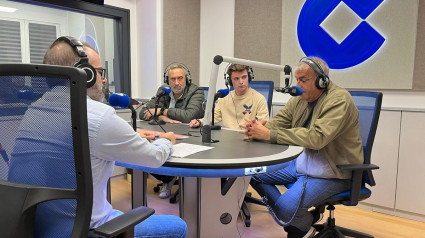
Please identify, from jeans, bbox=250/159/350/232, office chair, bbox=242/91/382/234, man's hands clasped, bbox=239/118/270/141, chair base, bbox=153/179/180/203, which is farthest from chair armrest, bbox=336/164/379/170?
chair base, bbox=153/179/180/203

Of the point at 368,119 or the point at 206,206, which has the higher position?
the point at 368,119

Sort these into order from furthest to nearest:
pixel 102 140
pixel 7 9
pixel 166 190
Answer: pixel 166 190 < pixel 7 9 < pixel 102 140

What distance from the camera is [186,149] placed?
153 centimetres

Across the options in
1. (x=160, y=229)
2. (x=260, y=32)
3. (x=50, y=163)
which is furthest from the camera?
(x=260, y=32)

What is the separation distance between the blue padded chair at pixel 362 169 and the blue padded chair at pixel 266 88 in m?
0.81

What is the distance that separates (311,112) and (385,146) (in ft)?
3.97

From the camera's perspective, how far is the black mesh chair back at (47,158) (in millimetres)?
803

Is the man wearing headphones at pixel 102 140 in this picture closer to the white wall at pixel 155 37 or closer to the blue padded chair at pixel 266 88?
the blue padded chair at pixel 266 88

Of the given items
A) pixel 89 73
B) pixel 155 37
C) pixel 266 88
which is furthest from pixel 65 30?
pixel 89 73

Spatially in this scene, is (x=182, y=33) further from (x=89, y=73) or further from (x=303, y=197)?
(x=89, y=73)

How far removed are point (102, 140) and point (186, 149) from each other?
1.99ft

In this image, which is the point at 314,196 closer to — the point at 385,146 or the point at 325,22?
the point at 385,146

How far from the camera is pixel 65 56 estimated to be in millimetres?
1027

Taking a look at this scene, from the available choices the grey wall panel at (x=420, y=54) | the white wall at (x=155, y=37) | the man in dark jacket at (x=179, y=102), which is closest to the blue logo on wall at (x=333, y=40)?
the grey wall panel at (x=420, y=54)
